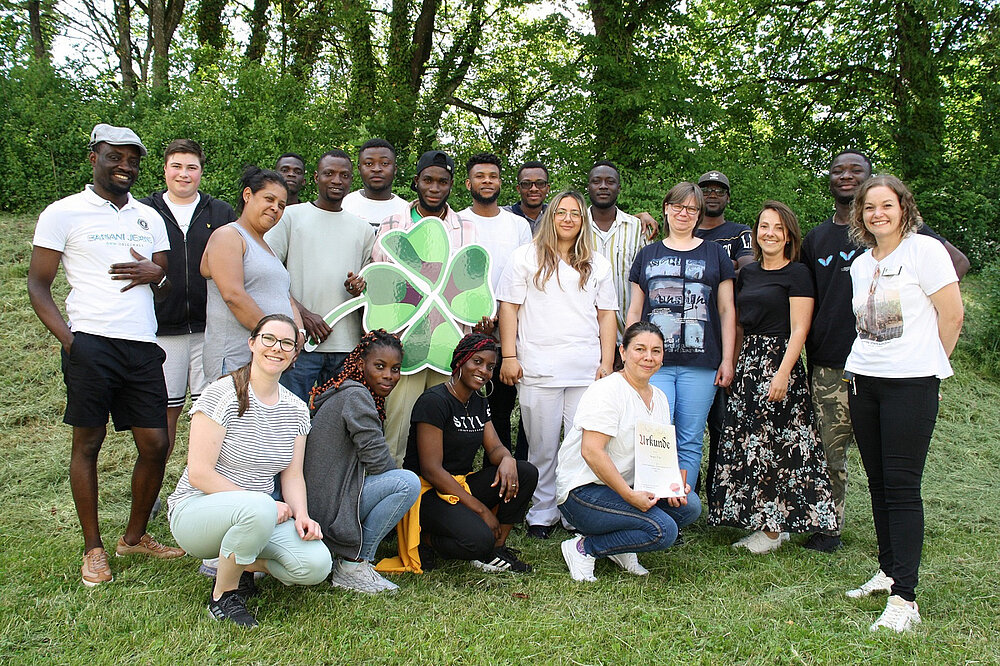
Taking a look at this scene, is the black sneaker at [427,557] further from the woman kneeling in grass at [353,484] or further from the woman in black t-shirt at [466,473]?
the woman kneeling in grass at [353,484]

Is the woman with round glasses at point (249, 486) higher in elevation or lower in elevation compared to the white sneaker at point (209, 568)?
higher

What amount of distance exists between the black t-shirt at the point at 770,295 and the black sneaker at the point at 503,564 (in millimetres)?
1843

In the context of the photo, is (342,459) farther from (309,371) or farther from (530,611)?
(530,611)

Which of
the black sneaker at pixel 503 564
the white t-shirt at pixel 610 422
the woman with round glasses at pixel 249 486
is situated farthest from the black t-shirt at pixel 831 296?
the woman with round glasses at pixel 249 486

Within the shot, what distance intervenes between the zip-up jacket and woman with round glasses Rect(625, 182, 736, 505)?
2.58m

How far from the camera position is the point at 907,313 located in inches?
140

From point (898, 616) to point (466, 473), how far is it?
217cm

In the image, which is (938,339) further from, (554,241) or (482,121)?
(482,121)

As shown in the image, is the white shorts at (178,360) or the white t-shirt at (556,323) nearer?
the white shorts at (178,360)

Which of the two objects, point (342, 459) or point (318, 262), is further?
point (318, 262)

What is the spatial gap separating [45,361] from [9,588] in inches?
162

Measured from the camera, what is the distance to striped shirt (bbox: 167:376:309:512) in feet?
11.2

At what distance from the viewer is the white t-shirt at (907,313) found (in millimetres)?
3500

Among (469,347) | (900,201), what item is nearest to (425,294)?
(469,347)
